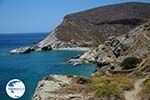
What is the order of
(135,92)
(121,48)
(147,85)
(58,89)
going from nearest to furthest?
(147,85), (135,92), (58,89), (121,48)

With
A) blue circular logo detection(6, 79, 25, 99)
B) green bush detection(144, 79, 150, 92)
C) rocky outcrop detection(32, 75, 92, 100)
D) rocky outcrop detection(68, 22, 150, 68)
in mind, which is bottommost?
rocky outcrop detection(68, 22, 150, 68)

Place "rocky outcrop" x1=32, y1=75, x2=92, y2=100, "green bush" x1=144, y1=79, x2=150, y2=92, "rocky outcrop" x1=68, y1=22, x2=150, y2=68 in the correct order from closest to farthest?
"rocky outcrop" x1=32, y1=75, x2=92, y2=100 < "green bush" x1=144, y1=79, x2=150, y2=92 < "rocky outcrop" x1=68, y1=22, x2=150, y2=68

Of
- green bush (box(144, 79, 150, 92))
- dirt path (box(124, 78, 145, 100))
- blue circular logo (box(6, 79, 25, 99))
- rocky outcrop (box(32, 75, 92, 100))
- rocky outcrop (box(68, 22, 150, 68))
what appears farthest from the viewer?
rocky outcrop (box(68, 22, 150, 68))

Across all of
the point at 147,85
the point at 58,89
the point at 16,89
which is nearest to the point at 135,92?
the point at 147,85

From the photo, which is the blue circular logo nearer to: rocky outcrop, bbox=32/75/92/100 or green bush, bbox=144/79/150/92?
rocky outcrop, bbox=32/75/92/100

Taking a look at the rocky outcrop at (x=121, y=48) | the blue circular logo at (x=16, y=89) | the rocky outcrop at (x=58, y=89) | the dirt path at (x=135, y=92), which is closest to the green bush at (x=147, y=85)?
the dirt path at (x=135, y=92)

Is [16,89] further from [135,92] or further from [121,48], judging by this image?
[121,48]

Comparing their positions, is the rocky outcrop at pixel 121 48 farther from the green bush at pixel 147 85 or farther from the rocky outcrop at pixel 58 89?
the green bush at pixel 147 85

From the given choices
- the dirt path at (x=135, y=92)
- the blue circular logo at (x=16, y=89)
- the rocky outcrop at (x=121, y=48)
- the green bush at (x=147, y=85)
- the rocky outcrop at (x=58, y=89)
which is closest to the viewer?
the blue circular logo at (x=16, y=89)

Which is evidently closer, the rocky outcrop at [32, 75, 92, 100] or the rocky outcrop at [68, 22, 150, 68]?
the rocky outcrop at [32, 75, 92, 100]

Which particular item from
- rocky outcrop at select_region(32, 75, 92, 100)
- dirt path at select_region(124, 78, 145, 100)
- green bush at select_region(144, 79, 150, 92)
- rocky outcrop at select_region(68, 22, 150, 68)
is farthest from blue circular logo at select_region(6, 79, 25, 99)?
rocky outcrop at select_region(68, 22, 150, 68)

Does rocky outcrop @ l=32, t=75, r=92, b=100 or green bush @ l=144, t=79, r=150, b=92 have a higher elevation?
rocky outcrop @ l=32, t=75, r=92, b=100
